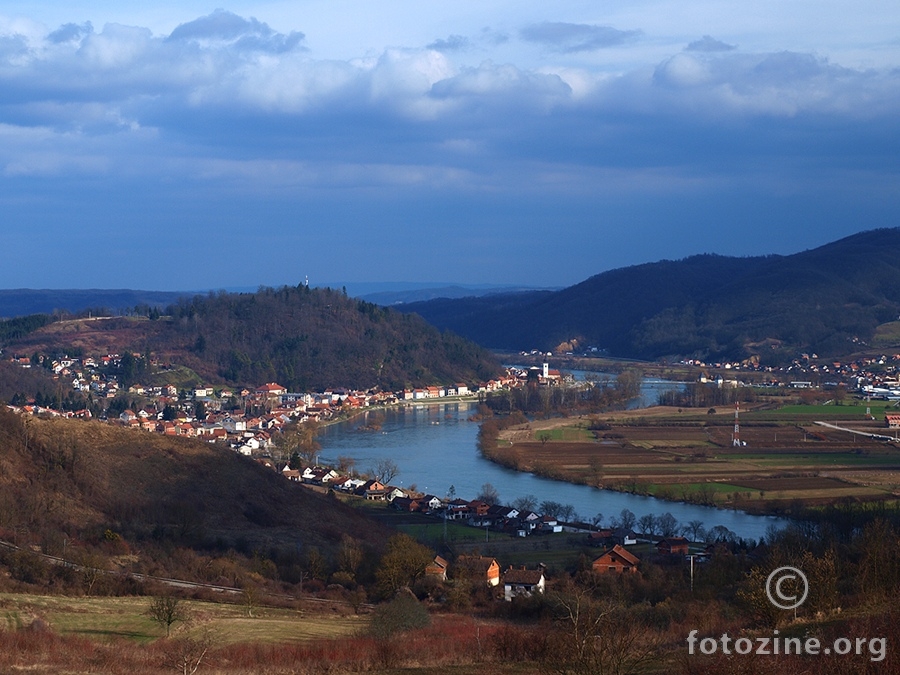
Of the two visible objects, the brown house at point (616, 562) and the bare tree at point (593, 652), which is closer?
the bare tree at point (593, 652)

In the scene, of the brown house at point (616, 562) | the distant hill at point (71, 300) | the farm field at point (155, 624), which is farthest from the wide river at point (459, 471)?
the distant hill at point (71, 300)

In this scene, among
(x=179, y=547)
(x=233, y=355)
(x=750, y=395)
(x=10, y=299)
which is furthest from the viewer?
(x=10, y=299)

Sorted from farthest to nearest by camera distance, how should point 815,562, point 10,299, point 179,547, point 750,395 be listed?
1. point 10,299
2. point 750,395
3. point 179,547
4. point 815,562

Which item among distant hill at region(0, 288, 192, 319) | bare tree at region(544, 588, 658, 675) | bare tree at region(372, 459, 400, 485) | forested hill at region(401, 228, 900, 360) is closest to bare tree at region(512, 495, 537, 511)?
bare tree at region(372, 459, 400, 485)

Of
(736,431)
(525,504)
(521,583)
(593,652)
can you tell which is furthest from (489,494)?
(593,652)

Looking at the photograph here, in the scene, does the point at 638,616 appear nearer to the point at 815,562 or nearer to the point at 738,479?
the point at 815,562

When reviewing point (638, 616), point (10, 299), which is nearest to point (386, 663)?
point (638, 616)

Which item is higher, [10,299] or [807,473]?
[10,299]

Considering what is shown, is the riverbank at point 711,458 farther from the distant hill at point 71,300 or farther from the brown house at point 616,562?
the distant hill at point 71,300
